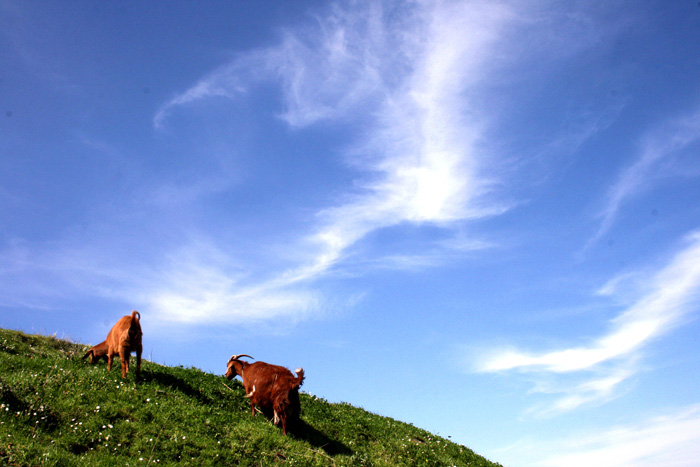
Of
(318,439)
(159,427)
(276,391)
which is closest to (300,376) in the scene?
(276,391)

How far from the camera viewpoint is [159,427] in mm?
15062

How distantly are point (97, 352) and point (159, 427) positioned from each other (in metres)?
6.33

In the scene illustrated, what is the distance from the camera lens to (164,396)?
17266 millimetres

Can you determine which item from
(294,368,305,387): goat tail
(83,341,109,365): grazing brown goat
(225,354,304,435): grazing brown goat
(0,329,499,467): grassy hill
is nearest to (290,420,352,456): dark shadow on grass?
(0,329,499,467): grassy hill

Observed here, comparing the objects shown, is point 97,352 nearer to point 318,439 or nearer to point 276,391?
point 276,391

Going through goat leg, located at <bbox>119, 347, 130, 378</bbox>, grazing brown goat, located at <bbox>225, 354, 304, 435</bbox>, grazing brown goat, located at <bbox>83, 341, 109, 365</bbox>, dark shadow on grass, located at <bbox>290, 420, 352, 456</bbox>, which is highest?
grazing brown goat, located at <bbox>83, 341, 109, 365</bbox>

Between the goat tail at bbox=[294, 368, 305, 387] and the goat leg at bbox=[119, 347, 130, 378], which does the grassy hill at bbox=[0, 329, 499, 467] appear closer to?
the goat leg at bbox=[119, 347, 130, 378]

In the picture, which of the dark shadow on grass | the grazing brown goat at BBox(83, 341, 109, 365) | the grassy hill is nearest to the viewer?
the grassy hill

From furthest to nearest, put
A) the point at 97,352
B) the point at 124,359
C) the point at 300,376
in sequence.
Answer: the point at 97,352 < the point at 124,359 < the point at 300,376

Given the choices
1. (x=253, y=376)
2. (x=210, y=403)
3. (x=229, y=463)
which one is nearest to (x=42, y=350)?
(x=210, y=403)

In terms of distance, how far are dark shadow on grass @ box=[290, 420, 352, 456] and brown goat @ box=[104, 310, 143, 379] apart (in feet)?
21.2

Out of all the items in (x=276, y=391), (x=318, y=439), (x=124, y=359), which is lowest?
(x=318, y=439)

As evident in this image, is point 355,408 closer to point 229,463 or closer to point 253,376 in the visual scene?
point 253,376

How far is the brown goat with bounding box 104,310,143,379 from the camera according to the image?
1708cm
